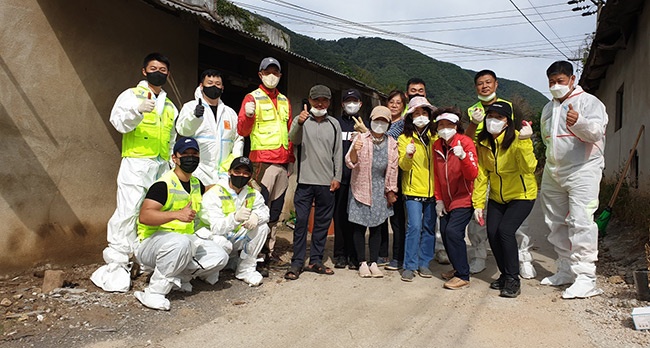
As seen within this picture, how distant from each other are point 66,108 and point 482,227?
4509 mm

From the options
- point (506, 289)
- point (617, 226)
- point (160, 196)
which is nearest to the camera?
point (160, 196)

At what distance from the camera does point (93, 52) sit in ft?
16.3

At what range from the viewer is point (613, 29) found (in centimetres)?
825

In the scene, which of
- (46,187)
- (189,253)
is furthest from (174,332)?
(46,187)

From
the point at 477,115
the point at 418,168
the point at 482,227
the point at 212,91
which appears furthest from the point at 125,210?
the point at 482,227

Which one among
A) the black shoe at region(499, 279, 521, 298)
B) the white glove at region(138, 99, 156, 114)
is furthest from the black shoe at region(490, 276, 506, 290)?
the white glove at region(138, 99, 156, 114)

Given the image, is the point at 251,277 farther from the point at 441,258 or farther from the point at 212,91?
the point at 441,258

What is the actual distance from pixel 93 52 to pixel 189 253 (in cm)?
245

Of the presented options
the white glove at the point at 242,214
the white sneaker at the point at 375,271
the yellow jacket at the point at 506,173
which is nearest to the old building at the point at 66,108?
the white glove at the point at 242,214

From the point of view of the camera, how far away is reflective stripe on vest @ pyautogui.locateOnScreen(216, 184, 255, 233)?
15.0 feet

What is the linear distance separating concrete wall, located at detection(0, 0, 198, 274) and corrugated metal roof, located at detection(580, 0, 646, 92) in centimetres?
686

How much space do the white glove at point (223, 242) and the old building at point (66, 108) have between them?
1.51 meters

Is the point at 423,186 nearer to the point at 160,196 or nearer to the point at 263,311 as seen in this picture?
the point at 263,311

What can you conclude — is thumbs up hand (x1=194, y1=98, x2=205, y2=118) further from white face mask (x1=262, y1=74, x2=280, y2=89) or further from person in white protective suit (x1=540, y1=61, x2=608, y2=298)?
person in white protective suit (x1=540, y1=61, x2=608, y2=298)
